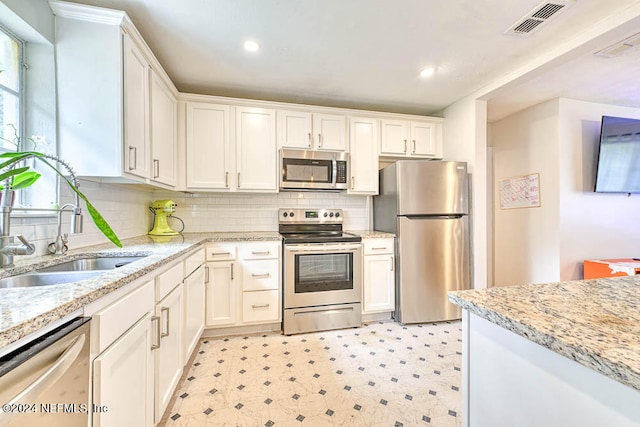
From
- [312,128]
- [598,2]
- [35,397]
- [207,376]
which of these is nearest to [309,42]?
[312,128]

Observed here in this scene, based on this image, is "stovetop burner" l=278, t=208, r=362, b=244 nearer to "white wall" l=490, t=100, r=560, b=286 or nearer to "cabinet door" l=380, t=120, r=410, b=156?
"cabinet door" l=380, t=120, r=410, b=156

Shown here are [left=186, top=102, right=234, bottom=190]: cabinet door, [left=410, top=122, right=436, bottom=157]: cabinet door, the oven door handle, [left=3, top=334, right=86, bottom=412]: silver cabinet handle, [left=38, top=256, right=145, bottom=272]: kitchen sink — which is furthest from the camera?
[left=410, top=122, right=436, bottom=157]: cabinet door

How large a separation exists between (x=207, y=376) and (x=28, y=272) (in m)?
1.20

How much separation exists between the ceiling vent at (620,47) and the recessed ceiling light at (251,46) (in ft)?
8.75

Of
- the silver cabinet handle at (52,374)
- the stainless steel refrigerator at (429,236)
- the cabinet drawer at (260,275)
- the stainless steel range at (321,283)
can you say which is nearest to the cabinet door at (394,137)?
the stainless steel refrigerator at (429,236)

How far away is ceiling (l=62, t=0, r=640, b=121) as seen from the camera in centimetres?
161

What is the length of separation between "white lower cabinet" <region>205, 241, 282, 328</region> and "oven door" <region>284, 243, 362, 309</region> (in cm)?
13

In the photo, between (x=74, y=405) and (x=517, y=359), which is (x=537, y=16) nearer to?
(x=517, y=359)

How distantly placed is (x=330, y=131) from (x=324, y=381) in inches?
90.9

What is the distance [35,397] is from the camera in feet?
2.00

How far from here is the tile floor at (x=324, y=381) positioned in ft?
4.80

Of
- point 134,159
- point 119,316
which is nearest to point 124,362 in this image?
point 119,316

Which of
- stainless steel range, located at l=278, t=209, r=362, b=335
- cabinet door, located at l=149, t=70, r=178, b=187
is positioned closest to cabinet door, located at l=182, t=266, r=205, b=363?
stainless steel range, located at l=278, t=209, r=362, b=335

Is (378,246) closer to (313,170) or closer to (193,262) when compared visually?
(313,170)
